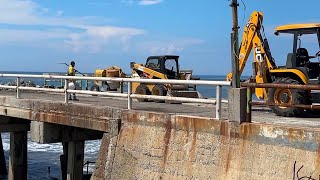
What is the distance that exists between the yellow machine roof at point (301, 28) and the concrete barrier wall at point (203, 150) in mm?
4408

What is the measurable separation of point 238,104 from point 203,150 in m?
1.04

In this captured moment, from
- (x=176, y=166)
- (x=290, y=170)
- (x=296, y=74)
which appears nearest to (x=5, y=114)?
(x=176, y=166)

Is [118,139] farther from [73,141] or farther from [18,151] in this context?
[18,151]

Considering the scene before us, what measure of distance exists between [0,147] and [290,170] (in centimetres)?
1713

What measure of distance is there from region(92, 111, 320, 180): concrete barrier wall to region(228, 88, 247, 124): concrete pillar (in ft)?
0.45

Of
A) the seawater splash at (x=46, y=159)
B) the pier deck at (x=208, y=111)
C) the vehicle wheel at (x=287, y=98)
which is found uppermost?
the vehicle wheel at (x=287, y=98)

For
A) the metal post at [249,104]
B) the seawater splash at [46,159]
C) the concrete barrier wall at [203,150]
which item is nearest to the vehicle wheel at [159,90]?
the seawater splash at [46,159]

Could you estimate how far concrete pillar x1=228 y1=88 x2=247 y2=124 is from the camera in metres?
7.96

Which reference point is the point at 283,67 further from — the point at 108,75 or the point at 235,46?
the point at 108,75

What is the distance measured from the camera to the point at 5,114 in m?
13.9

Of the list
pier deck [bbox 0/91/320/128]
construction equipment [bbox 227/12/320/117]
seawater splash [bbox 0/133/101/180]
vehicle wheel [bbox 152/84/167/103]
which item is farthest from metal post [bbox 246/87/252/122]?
seawater splash [bbox 0/133/101/180]

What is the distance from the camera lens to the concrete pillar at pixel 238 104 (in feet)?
26.1

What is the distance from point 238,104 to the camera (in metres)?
8.00

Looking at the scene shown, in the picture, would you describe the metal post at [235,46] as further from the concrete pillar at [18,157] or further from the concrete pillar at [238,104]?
the concrete pillar at [18,157]
